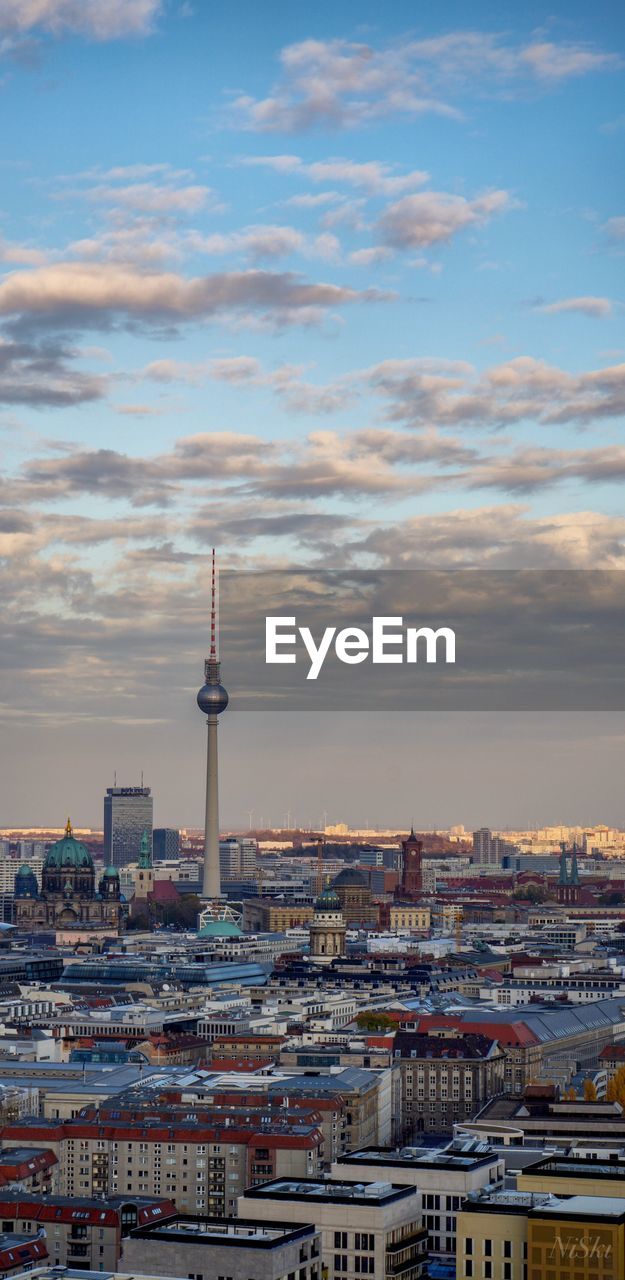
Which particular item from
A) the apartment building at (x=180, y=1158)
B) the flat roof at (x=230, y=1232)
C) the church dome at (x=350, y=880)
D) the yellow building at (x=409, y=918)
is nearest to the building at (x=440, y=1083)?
the apartment building at (x=180, y=1158)

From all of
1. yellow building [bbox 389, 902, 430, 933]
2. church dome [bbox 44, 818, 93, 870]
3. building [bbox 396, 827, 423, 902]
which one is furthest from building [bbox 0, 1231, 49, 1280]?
building [bbox 396, 827, 423, 902]

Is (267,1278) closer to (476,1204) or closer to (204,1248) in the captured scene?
(204,1248)

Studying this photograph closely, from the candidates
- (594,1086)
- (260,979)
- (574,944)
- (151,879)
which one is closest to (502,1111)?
(594,1086)

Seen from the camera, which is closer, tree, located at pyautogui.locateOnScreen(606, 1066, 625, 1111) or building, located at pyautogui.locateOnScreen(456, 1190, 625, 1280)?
building, located at pyautogui.locateOnScreen(456, 1190, 625, 1280)

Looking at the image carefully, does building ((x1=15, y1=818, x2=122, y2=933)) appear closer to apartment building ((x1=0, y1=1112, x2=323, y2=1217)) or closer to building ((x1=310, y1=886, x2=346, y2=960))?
building ((x1=310, y1=886, x2=346, y2=960))

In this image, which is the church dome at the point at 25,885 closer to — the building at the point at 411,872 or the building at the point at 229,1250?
the building at the point at 411,872
